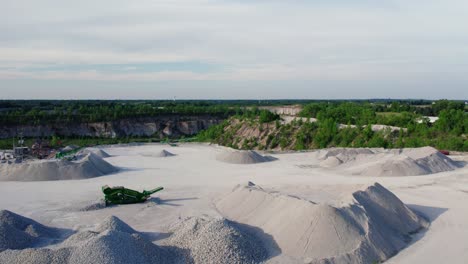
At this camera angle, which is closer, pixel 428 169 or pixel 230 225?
pixel 230 225

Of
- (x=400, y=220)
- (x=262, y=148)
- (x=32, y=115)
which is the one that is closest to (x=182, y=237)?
(x=400, y=220)

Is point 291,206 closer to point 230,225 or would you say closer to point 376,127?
point 230,225

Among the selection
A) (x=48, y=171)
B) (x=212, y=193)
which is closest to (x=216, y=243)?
(x=212, y=193)

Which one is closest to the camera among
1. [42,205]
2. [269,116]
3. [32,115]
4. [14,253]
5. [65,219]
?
[14,253]

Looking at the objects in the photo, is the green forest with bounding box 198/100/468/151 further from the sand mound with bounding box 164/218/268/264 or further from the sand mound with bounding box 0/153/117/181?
the sand mound with bounding box 164/218/268/264

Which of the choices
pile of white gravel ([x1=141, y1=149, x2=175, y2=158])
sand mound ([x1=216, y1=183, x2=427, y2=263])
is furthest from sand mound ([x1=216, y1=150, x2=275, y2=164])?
sand mound ([x1=216, y1=183, x2=427, y2=263])

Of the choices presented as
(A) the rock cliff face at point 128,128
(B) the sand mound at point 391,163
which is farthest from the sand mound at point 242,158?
(A) the rock cliff face at point 128,128
